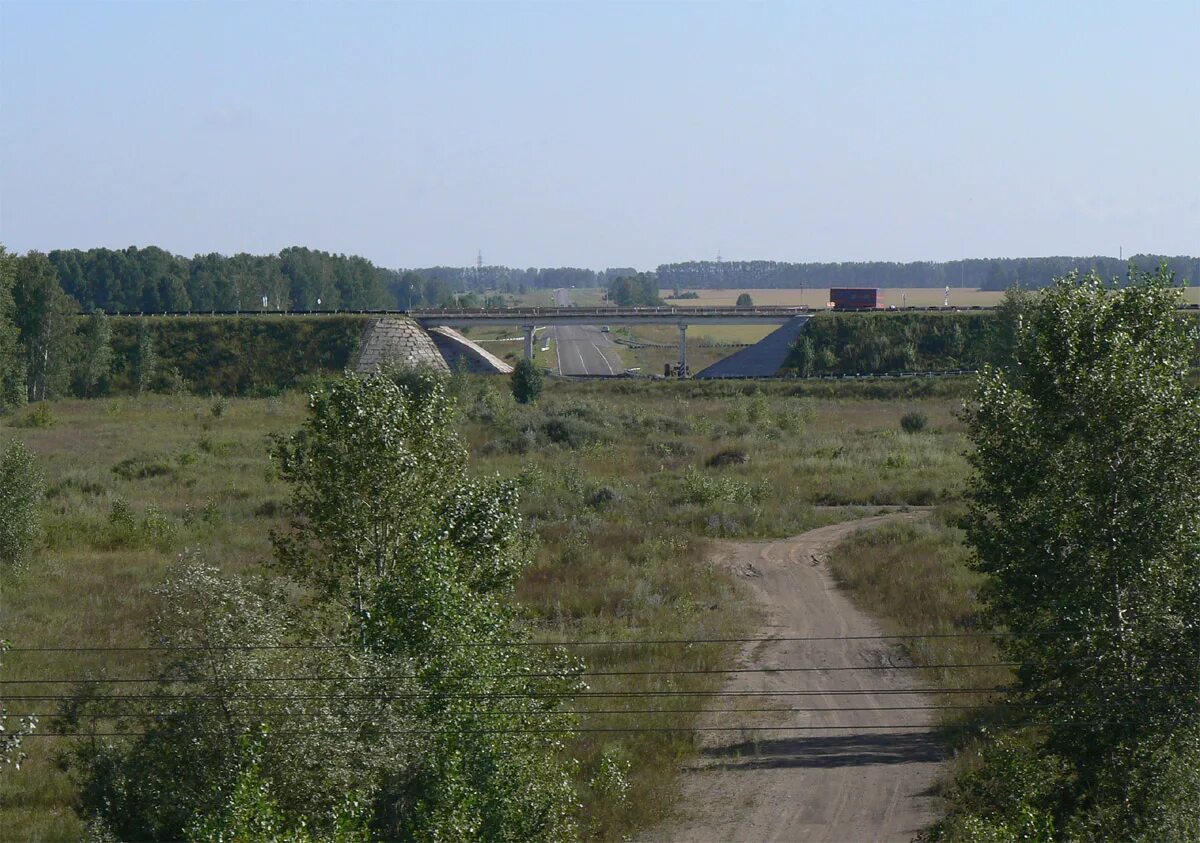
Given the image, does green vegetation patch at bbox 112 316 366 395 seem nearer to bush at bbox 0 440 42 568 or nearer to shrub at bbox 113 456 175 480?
shrub at bbox 113 456 175 480

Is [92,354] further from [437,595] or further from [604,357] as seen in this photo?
[437,595]

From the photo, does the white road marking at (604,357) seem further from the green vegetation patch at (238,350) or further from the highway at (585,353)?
the green vegetation patch at (238,350)

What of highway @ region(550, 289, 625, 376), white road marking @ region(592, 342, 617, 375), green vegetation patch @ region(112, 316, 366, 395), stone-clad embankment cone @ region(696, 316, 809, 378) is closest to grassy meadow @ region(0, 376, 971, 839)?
green vegetation patch @ region(112, 316, 366, 395)

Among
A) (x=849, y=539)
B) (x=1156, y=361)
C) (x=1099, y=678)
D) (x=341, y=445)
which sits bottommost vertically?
(x=849, y=539)

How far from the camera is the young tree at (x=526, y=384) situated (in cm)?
6247

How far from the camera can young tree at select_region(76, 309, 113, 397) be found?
71750 mm

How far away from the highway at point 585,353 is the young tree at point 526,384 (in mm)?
18836

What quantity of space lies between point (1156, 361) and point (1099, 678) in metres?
4.19

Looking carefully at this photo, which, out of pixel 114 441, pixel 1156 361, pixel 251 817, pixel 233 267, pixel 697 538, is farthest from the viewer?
pixel 233 267

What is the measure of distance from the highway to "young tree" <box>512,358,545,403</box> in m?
18.8

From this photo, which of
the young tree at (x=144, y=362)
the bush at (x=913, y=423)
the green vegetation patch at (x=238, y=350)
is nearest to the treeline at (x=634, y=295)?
the green vegetation patch at (x=238, y=350)

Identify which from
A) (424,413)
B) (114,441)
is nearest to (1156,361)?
(424,413)

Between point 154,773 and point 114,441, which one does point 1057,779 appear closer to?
point 154,773

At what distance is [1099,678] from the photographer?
14.4 metres
